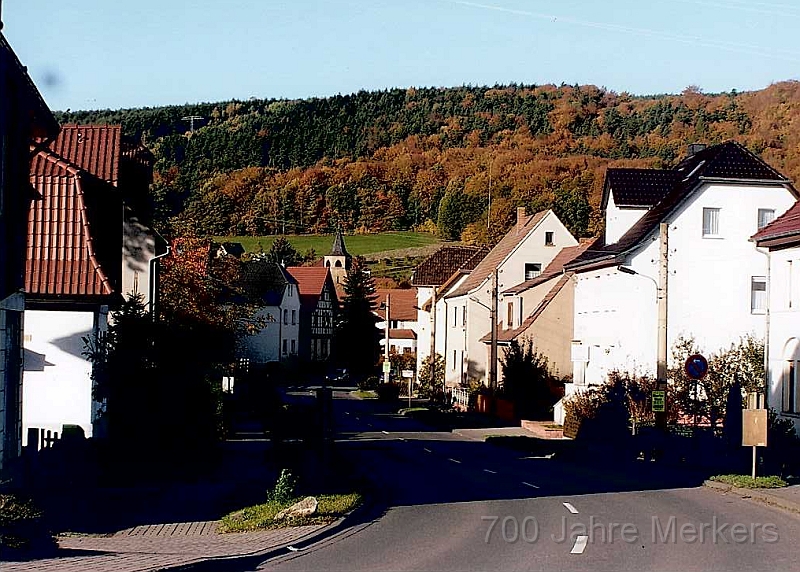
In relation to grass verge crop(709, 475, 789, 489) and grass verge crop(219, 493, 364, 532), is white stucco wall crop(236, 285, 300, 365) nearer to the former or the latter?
grass verge crop(709, 475, 789, 489)

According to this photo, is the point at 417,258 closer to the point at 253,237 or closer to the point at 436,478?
the point at 253,237

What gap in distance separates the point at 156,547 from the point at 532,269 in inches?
2250

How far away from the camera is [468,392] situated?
61.4m

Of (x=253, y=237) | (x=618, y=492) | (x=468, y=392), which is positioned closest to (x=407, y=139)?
(x=253, y=237)

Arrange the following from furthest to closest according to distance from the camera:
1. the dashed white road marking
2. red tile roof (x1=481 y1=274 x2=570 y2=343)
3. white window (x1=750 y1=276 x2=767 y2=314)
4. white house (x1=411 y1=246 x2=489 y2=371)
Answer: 1. white house (x1=411 y1=246 x2=489 y2=371)
2. red tile roof (x1=481 y1=274 x2=570 y2=343)
3. white window (x1=750 y1=276 x2=767 y2=314)
4. the dashed white road marking

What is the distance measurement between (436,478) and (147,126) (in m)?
123

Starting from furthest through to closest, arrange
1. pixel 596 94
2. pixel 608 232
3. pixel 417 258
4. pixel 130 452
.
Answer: pixel 417 258
pixel 596 94
pixel 608 232
pixel 130 452

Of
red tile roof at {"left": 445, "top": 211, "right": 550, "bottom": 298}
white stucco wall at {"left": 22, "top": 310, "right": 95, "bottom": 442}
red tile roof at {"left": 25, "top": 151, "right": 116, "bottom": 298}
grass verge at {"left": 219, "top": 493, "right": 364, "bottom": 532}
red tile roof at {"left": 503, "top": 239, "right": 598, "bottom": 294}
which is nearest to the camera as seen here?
grass verge at {"left": 219, "top": 493, "right": 364, "bottom": 532}

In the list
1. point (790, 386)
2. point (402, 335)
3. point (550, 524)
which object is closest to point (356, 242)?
point (402, 335)

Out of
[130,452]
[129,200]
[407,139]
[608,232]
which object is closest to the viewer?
[130,452]

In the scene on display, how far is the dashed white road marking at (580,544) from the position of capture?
1410 centimetres

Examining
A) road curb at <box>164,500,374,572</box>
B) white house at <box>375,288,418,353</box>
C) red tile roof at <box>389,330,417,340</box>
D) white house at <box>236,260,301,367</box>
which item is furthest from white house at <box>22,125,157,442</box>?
white house at <box>375,288,418,353</box>

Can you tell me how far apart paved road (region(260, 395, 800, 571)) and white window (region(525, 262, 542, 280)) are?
40668 mm

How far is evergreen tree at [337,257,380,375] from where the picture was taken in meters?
111
